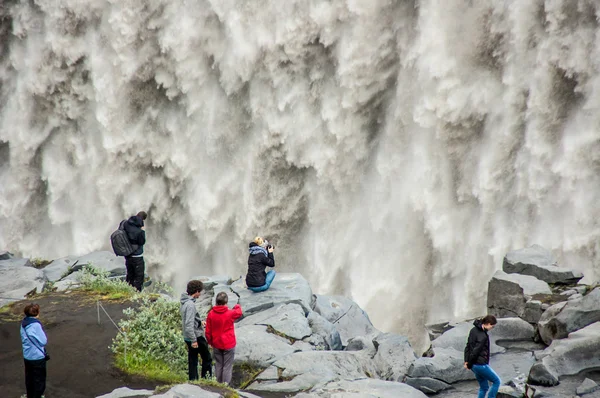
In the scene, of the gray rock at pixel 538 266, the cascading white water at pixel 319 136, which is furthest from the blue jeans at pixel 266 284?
the cascading white water at pixel 319 136

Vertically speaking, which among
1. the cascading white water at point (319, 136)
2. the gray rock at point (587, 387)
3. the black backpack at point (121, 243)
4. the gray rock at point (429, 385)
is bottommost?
the gray rock at point (429, 385)

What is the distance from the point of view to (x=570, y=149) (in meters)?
15.7

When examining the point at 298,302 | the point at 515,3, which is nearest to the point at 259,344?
the point at 298,302

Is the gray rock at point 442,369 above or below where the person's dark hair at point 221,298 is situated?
below

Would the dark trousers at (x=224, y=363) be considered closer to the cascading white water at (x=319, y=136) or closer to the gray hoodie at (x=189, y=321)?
the gray hoodie at (x=189, y=321)

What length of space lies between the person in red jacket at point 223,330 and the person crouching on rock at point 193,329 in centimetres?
28

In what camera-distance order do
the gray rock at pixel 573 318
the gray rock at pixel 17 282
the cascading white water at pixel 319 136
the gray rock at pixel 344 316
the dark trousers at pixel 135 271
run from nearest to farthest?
the gray rock at pixel 573 318
the gray rock at pixel 344 316
the dark trousers at pixel 135 271
the gray rock at pixel 17 282
the cascading white water at pixel 319 136

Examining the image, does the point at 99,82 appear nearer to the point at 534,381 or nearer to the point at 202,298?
the point at 202,298

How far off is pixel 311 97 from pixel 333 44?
174 centimetres

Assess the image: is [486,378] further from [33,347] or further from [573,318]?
[33,347]

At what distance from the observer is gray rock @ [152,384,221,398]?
816 centimetres

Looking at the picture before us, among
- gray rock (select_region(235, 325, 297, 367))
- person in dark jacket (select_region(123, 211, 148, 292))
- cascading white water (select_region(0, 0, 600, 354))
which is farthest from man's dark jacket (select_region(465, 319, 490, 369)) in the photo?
person in dark jacket (select_region(123, 211, 148, 292))

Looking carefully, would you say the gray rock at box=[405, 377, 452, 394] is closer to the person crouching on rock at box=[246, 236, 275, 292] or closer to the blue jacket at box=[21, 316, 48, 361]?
the person crouching on rock at box=[246, 236, 275, 292]

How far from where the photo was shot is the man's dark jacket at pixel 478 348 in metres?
9.34
